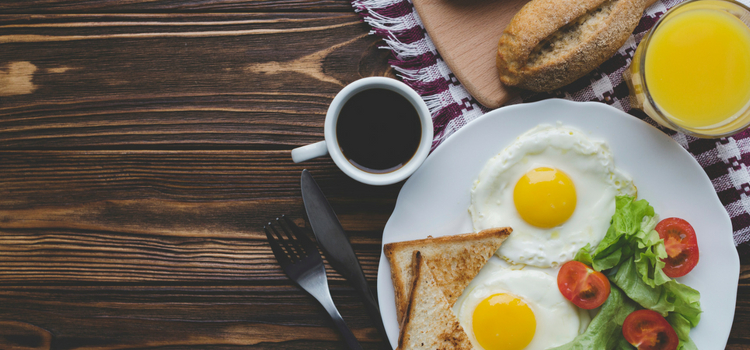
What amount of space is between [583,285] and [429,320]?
0.68 meters

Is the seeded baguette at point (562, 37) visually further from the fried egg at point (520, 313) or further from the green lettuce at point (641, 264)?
the fried egg at point (520, 313)

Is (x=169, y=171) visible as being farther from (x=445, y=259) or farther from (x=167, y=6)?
(x=445, y=259)

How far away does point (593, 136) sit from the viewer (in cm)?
172

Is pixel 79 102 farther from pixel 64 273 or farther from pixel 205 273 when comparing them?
pixel 205 273

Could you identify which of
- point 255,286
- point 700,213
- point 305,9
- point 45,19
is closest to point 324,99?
point 305,9

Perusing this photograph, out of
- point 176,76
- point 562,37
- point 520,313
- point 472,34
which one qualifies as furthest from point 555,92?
point 176,76

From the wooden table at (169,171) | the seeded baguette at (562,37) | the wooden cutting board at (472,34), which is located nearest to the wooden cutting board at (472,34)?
the wooden cutting board at (472,34)

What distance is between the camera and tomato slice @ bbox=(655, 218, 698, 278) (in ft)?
5.42

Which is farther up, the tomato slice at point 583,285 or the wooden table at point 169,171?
the wooden table at point 169,171

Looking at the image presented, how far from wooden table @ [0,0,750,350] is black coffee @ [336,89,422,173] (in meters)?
0.27

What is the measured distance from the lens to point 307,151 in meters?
1.55

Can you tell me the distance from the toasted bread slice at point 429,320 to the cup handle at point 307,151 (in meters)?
0.62

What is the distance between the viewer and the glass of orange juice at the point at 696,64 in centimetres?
157

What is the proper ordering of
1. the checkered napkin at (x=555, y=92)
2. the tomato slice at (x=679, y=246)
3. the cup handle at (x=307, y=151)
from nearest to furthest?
the cup handle at (x=307, y=151), the tomato slice at (x=679, y=246), the checkered napkin at (x=555, y=92)
